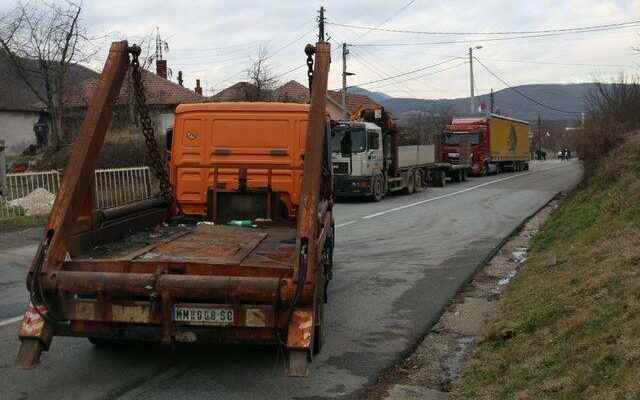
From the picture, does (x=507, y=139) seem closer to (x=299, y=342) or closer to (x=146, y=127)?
(x=146, y=127)

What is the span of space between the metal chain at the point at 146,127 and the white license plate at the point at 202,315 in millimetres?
2905

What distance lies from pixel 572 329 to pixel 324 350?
216cm

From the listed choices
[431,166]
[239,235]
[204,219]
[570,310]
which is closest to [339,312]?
[239,235]

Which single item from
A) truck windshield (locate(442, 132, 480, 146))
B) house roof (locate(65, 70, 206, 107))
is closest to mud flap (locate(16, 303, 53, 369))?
house roof (locate(65, 70, 206, 107))

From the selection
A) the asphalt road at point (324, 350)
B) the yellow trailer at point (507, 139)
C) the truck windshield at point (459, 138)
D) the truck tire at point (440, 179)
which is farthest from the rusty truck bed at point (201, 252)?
the yellow trailer at point (507, 139)

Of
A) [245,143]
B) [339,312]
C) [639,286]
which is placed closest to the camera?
[639,286]

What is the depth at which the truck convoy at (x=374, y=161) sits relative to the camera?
24.4 meters

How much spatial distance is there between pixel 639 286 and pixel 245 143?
469cm

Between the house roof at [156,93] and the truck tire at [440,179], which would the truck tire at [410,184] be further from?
the house roof at [156,93]

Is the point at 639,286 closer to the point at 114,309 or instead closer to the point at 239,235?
the point at 239,235

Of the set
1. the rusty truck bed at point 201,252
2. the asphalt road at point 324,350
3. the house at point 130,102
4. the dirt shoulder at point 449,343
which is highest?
the house at point 130,102

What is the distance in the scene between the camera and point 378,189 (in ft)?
83.9

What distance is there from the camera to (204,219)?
8617mm

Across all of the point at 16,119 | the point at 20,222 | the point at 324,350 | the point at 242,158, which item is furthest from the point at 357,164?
the point at 16,119
